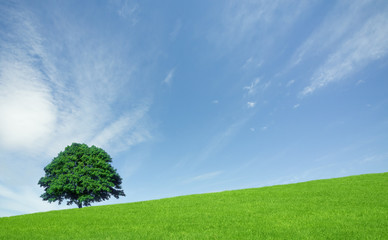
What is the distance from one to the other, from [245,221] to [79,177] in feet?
108

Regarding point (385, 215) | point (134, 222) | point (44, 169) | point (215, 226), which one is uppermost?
point (44, 169)

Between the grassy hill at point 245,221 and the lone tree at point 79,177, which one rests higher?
the lone tree at point 79,177

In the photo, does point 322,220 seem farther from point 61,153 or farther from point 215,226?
point 61,153

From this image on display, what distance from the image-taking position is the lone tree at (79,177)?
133 feet

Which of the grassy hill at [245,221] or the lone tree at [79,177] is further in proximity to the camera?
the lone tree at [79,177]

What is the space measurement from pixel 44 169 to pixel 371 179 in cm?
4665

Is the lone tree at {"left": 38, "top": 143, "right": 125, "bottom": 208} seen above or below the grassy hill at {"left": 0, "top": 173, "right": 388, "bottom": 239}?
above

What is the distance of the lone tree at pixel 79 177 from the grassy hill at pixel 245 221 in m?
19.0

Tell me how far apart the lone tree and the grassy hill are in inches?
746

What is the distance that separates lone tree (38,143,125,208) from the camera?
40.6 metres

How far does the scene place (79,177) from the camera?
41.1m

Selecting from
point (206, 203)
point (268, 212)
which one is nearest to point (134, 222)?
point (206, 203)

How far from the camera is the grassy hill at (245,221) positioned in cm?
1331

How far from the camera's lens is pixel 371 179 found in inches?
1167
